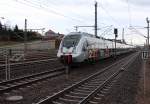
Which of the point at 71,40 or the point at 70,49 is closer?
the point at 70,49

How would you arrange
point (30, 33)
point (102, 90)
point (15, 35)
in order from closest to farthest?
point (102, 90) < point (15, 35) < point (30, 33)

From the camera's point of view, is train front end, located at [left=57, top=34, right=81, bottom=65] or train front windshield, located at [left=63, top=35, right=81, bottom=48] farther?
train front windshield, located at [left=63, top=35, right=81, bottom=48]

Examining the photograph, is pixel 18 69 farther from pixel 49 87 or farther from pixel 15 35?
pixel 15 35

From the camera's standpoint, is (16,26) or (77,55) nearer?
(77,55)

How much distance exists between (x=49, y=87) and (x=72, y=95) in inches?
99.5

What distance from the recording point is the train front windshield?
86.3ft

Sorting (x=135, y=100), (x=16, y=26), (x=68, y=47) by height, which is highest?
(x=16, y=26)

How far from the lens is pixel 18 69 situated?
23.9 metres

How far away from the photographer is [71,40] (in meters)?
26.7

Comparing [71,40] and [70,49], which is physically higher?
[71,40]

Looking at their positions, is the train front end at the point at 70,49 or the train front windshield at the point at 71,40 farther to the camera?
the train front windshield at the point at 71,40

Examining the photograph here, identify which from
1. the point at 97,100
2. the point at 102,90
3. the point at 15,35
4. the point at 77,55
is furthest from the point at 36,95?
the point at 15,35

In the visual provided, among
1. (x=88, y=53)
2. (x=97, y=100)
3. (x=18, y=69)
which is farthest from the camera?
(x=88, y=53)

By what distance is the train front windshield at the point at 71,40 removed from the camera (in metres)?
26.3
